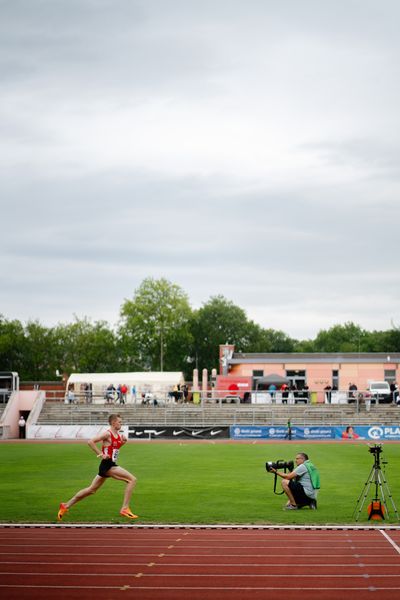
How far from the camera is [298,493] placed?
19016 mm

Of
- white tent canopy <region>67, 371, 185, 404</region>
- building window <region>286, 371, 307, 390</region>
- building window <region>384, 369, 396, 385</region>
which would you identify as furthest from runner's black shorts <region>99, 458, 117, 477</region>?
building window <region>384, 369, 396, 385</region>

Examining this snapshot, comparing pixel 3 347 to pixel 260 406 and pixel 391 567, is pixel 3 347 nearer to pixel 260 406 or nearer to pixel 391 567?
pixel 260 406

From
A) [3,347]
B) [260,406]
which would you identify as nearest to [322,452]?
[260,406]

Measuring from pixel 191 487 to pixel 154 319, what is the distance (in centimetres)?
9329

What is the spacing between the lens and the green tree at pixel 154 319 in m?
116

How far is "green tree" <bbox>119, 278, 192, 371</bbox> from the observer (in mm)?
116312

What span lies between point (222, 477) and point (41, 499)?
24.5 feet

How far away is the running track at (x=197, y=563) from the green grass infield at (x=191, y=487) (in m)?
1.48

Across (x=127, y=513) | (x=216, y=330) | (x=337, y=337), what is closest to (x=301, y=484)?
(x=127, y=513)

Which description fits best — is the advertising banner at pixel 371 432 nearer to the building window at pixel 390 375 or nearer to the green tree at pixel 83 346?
the building window at pixel 390 375

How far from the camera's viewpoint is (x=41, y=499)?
69.3 ft

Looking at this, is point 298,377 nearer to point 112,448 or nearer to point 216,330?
point 216,330

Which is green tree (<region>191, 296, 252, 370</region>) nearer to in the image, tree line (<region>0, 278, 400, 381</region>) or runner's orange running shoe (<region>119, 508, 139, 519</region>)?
tree line (<region>0, 278, 400, 381</region>)

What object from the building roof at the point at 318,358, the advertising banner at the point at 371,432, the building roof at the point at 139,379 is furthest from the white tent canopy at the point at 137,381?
the advertising banner at the point at 371,432
